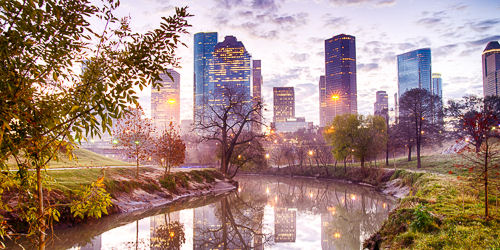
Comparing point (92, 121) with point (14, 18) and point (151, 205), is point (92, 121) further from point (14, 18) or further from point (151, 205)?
point (151, 205)

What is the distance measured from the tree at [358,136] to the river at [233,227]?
22.0 m

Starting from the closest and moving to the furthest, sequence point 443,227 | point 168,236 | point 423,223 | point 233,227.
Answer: point 443,227 < point 423,223 < point 168,236 < point 233,227

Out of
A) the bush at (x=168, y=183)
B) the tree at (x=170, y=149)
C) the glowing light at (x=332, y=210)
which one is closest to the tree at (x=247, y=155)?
the tree at (x=170, y=149)

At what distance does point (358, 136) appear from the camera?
5056 centimetres

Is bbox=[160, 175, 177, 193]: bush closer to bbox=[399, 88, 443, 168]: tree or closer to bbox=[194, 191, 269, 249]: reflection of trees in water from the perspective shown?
bbox=[194, 191, 269, 249]: reflection of trees in water

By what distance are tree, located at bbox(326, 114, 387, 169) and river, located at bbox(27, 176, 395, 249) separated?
2204cm

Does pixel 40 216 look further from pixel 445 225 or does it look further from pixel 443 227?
pixel 445 225

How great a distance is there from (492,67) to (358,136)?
135 m

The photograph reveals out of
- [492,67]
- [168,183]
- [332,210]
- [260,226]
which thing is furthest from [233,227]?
[492,67]

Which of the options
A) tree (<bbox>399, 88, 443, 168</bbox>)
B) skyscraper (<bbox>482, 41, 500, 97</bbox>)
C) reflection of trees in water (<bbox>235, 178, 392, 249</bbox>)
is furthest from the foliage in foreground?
skyscraper (<bbox>482, 41, 500, 97</bbox>)

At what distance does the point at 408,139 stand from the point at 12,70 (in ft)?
185

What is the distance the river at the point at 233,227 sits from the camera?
1464 centimetres

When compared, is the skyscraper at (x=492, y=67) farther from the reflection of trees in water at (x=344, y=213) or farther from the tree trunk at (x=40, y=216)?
the tree trunk at (x=40, y=216)

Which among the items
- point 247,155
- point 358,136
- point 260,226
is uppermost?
point 358,136
